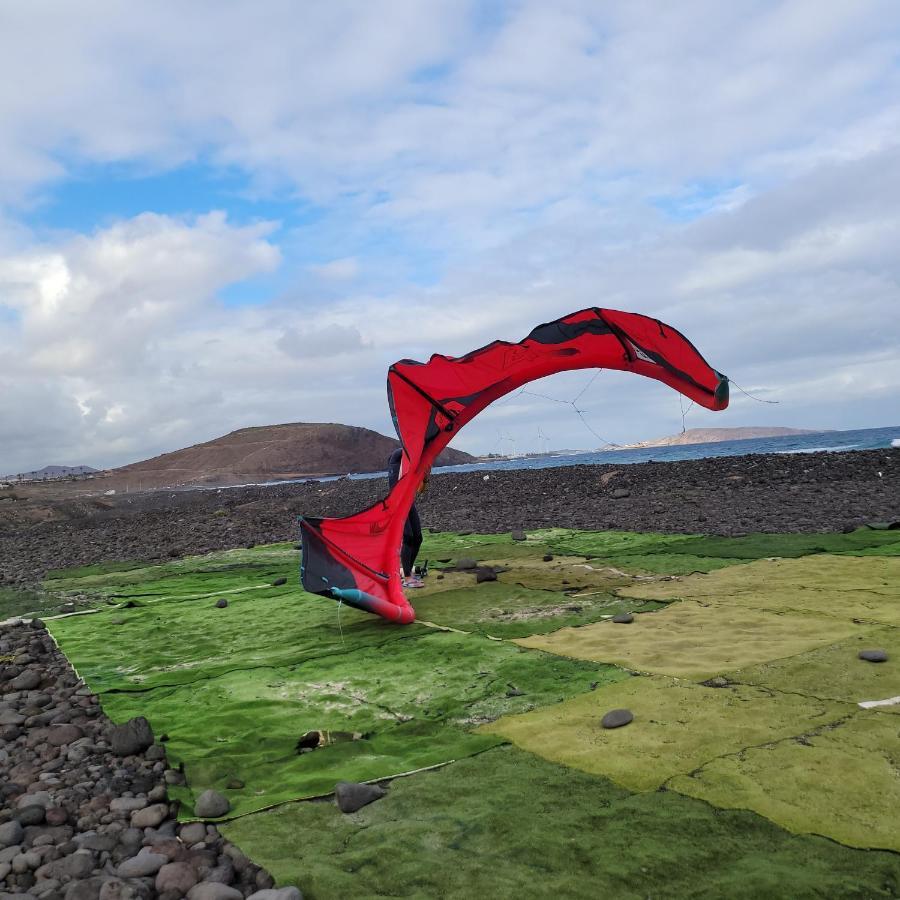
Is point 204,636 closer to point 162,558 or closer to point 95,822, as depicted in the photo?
point 95,822

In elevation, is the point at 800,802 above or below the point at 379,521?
below

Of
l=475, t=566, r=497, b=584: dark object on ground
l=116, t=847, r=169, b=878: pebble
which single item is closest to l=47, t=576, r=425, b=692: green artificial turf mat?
l=475, t=566, r=497, b=584: dark object on ground

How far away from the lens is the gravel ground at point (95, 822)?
3.29 metres

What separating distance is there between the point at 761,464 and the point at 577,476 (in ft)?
23.4

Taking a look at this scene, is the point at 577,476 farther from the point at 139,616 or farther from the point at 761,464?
the point at 139,616

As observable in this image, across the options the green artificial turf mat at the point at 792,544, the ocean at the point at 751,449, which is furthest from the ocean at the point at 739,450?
the green artificial turf mat at the point at 792,544

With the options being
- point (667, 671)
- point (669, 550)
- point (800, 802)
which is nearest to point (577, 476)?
point (669, 550)

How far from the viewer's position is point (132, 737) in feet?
16.7

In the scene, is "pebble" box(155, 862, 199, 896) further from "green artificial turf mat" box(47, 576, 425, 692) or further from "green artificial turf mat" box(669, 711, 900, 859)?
"green artificial turf mat" box(47, 576, 425, 692)

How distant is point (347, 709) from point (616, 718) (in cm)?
203

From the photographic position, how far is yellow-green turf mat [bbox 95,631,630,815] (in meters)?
4.45

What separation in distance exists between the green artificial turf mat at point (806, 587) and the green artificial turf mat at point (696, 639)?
0.43 metres

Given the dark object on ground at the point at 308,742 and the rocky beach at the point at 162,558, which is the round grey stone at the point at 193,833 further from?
the dark object on ground at the point at 308,742

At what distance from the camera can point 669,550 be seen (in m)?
12.4
